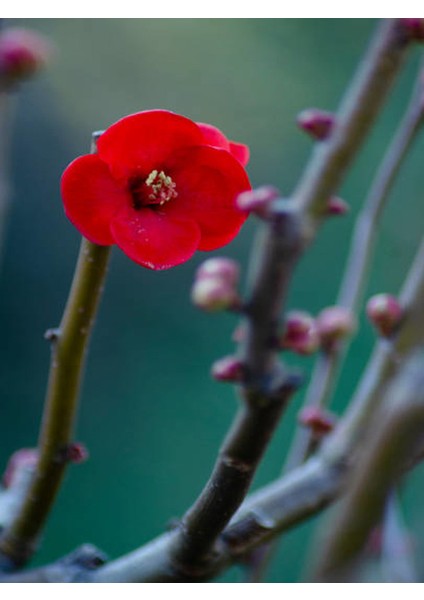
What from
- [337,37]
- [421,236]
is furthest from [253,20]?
[421,236]

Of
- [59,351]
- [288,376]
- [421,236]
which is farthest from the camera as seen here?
[421,236]

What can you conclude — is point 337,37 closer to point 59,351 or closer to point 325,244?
point 325,244

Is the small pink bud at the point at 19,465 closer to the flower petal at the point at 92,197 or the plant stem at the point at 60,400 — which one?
the plant stem at the point at 60,400

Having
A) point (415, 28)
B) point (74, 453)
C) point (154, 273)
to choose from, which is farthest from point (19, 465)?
point (154, 273)

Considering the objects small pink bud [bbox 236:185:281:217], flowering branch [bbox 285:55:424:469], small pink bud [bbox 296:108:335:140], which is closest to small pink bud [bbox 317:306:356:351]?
flowering branch [bbox 285:55:424:469]

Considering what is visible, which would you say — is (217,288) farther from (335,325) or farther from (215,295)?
(335,325)

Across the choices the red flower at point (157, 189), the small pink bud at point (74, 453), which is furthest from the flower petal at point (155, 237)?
the small pink bud at point (74, 453)

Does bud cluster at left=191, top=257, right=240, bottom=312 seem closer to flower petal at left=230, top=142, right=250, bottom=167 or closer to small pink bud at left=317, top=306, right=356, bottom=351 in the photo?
flower petal at left=230, top=142, right=250, bottom=167
